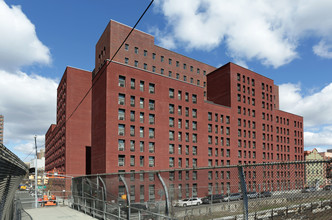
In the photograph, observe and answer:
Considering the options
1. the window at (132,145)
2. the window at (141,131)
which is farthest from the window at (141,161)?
the window at (141,131)

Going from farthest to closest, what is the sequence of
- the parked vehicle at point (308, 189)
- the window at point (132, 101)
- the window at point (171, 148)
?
1. the window at point (171, 148)
2. the window at point (132, 101)
3. the parked vehicle at point (308, 189)

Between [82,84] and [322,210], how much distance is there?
63.3 metres

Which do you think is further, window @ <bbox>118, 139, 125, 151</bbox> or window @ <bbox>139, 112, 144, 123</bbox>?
window @ <bbox>139, 112, 144, 123</bbox>

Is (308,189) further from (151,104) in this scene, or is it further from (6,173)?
(151,104)

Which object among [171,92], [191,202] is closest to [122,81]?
[171,92]

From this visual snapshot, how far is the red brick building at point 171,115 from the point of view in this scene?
46531mm

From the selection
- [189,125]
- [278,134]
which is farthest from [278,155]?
[189,125]

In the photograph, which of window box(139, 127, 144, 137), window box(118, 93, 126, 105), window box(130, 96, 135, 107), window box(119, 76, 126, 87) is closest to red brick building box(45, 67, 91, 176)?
window box(119, 76, 126, 87)

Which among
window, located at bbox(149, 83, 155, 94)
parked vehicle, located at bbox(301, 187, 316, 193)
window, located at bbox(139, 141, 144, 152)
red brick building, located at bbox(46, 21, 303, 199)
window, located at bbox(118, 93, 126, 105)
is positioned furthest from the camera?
window, located at bbox(149, 83, 155, 94)

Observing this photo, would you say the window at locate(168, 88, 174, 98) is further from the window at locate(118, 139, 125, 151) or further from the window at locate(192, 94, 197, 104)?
the window at locate(118, 139, 125, 151)

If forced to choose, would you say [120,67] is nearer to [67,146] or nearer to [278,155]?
[67,146]

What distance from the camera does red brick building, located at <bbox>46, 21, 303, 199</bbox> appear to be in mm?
46531

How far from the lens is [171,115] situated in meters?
52.8

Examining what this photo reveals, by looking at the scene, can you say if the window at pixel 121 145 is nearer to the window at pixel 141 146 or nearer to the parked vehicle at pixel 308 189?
the window at pixel 141 146
